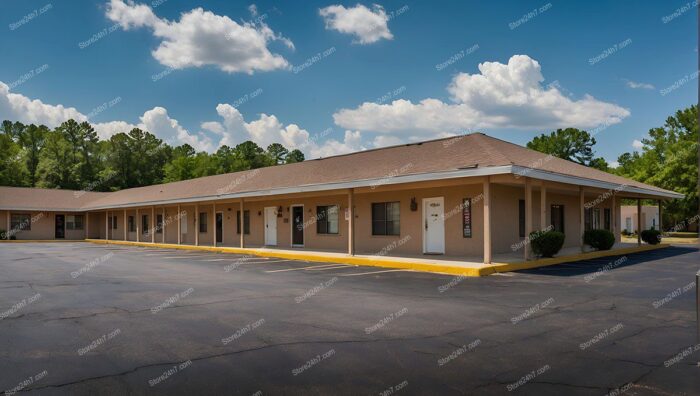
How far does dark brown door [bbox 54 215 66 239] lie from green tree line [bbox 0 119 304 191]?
20.5 metres

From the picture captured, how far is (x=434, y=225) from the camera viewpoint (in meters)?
17.3

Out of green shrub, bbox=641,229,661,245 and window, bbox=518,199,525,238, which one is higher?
window, bbox=518,199,525,238

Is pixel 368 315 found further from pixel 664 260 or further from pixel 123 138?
pixel 123 138

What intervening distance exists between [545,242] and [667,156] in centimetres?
3330

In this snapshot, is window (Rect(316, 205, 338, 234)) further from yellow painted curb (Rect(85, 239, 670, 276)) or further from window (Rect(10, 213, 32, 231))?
window (Rect(10, 213, 32, 231))

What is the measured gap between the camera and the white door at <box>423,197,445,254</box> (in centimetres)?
1709

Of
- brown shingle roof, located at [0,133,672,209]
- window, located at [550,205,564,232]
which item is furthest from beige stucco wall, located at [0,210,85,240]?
window, located at [550,205,564,232]

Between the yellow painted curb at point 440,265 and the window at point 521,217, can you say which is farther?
the window at point 521,217

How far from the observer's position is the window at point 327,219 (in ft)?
68.3

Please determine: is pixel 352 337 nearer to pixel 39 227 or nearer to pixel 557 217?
pixel 557 217

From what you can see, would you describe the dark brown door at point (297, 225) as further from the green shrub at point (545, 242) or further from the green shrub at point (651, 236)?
the green shrub at point (651, 236)

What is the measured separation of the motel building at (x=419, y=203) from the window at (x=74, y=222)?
1521 cm

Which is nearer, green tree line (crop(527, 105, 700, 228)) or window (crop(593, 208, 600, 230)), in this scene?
window (crop(593, 208, 600, 230))

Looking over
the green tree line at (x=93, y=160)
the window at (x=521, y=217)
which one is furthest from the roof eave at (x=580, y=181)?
the green tree line at (x=93, y=160)
